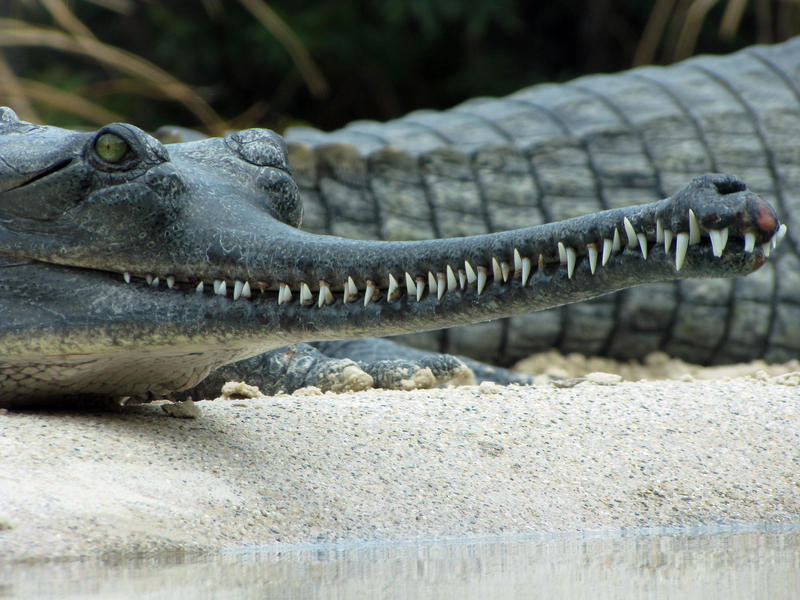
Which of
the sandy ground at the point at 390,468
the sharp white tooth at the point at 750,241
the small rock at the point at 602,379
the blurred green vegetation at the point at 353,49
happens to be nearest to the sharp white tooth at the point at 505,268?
the sharp white tooth at the point at 750,241

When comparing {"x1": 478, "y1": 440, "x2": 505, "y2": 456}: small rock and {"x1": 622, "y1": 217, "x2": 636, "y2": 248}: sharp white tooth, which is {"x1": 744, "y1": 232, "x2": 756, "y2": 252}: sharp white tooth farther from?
{"x1": 478, "y1": 440, "x2": 505, "y2": 456}: small rock

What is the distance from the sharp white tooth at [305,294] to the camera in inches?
87.4

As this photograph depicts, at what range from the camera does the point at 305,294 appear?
87.4 inches

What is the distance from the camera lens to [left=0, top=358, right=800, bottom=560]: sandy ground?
2.05 m

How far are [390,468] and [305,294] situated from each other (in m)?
0.46

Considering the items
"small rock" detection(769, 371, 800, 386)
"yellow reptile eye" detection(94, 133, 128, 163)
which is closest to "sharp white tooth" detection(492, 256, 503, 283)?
"yellow reptile eye" detection(94, 133, 128, 163)

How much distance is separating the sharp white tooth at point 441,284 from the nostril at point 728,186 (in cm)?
53

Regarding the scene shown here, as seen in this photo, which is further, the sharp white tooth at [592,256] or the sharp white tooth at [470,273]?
the sharp white tooth at [470,273]

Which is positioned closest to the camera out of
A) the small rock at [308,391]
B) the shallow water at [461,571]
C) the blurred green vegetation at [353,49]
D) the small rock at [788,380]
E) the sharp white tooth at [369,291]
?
the shallow water at [461,571]

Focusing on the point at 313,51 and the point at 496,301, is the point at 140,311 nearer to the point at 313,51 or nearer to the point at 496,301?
the point at 496,301

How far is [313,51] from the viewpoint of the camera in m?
8.85

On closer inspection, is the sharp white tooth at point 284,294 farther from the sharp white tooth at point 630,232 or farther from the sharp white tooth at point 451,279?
the sharp white tooth at point 630,232

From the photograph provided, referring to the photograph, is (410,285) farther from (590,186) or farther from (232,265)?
(590,186)

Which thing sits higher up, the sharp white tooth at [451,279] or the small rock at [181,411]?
the sharp white tooth at [451,279]
